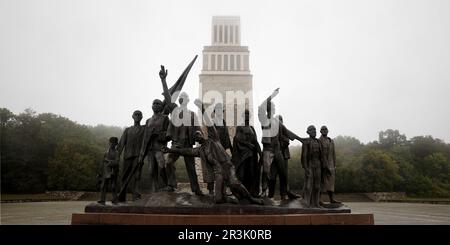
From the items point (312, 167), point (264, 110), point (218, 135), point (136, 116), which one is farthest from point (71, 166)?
point (312, 167)

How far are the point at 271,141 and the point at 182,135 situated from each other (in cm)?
240

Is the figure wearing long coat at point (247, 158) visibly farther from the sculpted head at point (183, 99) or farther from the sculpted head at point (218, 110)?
the sculpted head at point (183, 99)

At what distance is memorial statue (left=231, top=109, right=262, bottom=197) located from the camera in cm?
1071

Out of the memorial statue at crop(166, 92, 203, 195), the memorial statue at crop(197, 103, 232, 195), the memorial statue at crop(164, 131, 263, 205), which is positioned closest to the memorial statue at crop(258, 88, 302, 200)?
the memorial statue at crop(197, 103, 232, 195)

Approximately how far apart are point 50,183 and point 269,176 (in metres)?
37.8

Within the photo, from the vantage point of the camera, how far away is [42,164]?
152 ft

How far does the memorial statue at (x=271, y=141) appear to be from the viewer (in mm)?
10633

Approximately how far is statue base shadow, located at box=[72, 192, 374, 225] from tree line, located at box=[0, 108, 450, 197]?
31.1 meters

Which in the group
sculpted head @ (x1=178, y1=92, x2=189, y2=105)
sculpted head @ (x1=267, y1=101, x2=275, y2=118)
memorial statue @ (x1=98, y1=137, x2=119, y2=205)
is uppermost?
sculpted head @ (x1=178, y1=92, x2=189, y2=105)

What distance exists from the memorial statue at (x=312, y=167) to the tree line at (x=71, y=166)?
3157 centimetres

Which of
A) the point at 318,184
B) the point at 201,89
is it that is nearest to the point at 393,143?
the point at 201,89

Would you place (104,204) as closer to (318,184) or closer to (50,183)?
(318,184)

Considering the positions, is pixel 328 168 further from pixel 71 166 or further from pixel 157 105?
pixel 71 166

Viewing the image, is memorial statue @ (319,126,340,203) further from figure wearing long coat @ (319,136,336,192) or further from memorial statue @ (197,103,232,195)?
memorial statue @ (197,103,232,195)
